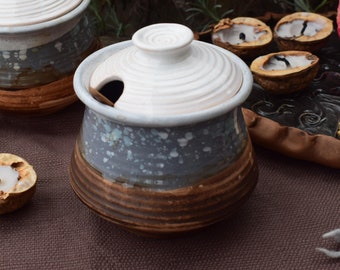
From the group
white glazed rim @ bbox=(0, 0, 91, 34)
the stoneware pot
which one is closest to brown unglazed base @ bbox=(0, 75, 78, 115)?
the stoneware pot

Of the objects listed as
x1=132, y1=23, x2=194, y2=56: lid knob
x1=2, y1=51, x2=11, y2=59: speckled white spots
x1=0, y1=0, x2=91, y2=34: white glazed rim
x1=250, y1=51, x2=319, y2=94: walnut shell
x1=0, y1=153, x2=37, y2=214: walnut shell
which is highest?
x1=132, y1=23, x2=194, y2=56: lid knob

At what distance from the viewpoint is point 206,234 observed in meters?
0.92

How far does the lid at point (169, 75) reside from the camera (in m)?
0.78

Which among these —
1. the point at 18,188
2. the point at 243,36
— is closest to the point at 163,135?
the point at 18,188

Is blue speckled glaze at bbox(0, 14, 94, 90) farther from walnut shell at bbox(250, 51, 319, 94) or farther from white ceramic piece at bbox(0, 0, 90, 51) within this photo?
walnut shell at bbox(250, 51, 319, 94)

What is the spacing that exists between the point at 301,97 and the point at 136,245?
17.2 inches

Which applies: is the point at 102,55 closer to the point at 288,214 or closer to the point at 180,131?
the point at 180,131

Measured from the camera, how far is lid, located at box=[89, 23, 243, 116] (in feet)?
2.54

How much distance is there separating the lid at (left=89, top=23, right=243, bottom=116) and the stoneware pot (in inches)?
9.7

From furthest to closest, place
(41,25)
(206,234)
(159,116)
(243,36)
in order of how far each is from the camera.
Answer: (243,36) → (41,25) → (206,234) → (159,116)

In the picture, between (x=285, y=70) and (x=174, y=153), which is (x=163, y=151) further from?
(x=285, y=70)

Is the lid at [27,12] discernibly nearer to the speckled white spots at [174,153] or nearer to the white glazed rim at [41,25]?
the white glazed rim at [41,25]

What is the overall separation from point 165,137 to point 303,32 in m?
0.63

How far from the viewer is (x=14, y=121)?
1.19m
